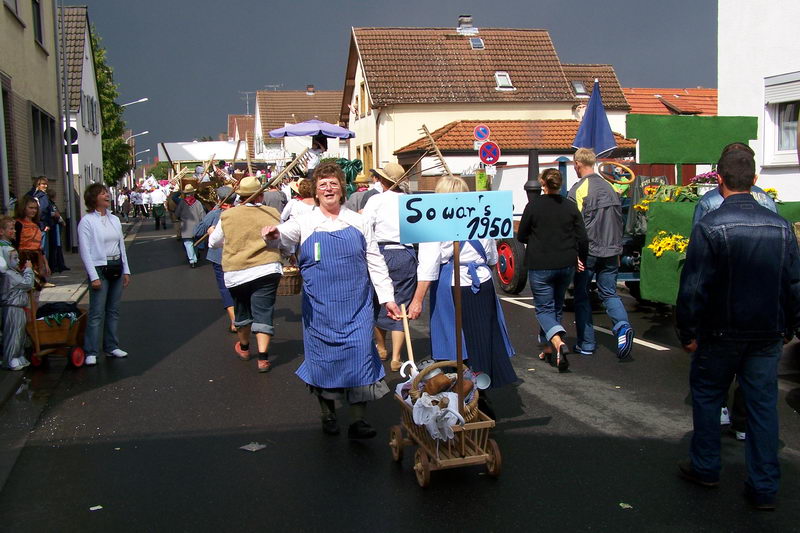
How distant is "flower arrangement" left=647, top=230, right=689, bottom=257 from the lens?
8.02 meters

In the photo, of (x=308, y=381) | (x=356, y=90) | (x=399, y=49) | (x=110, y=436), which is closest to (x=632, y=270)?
(x=308, y=381)

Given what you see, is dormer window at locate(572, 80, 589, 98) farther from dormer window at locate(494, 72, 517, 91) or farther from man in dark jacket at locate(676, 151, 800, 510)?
man in dark jacket at locate(676, 151, 800, 510)

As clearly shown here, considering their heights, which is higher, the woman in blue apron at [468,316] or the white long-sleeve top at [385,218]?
the white long-sleeve top at [385,218]

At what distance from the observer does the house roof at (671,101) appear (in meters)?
41.4

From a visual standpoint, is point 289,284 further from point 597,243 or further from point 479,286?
point 479,286

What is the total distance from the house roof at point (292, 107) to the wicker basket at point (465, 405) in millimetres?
60743

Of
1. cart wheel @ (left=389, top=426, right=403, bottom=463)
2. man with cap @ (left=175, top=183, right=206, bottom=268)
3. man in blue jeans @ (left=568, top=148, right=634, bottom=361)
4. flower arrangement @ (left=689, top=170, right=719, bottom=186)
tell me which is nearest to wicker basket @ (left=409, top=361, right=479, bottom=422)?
cart wheel @ (left=389, top=426, right=403, bottom=463)

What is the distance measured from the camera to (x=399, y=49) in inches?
1494

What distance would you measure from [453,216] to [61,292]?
10.6 meters

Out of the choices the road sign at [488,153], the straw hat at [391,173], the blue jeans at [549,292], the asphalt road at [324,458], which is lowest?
the asphalt road at [324,458]

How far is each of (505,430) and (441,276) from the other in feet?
3.82

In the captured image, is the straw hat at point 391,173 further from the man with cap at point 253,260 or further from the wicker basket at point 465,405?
the wicker basket at point 465,405

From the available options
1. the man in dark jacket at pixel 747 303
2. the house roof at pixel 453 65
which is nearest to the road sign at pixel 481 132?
the house roof at pixel 453 65

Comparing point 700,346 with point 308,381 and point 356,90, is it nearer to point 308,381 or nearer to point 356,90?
point 308,381
